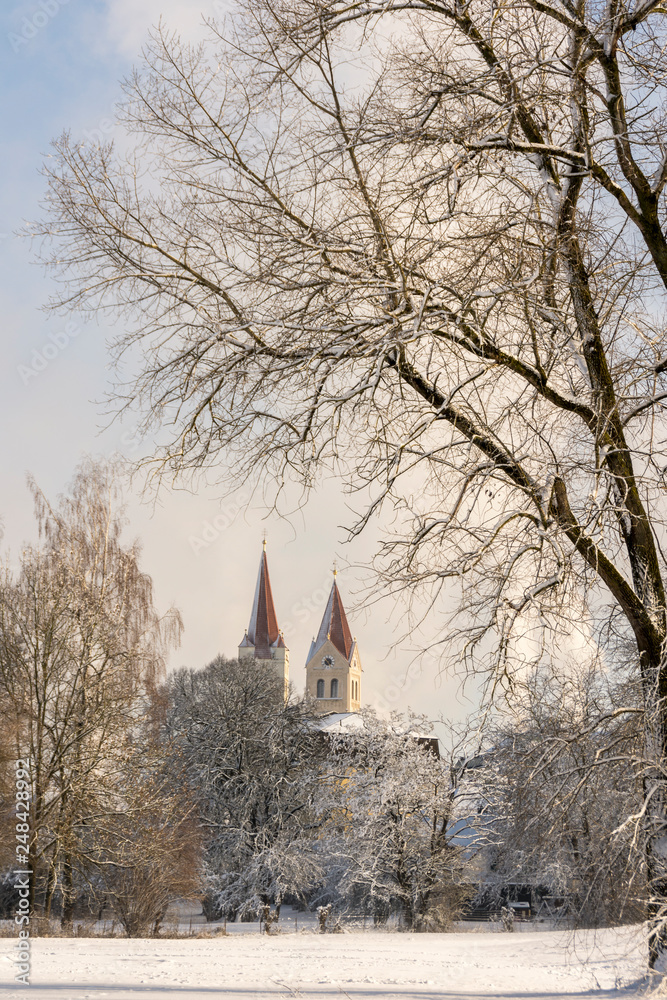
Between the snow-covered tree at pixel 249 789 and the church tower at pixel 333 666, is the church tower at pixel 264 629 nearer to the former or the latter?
the church tower at pixel 333 666

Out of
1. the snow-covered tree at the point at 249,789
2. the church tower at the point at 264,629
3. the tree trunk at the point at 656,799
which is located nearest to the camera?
the tree trunk at the point at 656,799

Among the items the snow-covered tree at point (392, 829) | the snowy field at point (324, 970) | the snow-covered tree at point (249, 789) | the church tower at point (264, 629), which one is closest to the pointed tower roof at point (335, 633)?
the church tower at point (264, 629)

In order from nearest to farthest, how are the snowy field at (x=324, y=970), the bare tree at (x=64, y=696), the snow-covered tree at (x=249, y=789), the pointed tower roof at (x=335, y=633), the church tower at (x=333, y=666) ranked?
the snowy field at (x=324, y=970), the bare tree at (x=64, y=696), the snow-covered tree at (x=249, y=789), the church tower at (x=333, y=666), the pointed tower roof at (x=335, y=633)

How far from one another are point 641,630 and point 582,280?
2397 millimetres

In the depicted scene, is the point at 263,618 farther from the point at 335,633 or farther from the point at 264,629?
the point at 335,633

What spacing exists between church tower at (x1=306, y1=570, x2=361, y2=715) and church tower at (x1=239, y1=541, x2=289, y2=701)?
19.6ft

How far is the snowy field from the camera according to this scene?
6.82 metres

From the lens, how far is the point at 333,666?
80.9m

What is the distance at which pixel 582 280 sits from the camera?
18.9 feet

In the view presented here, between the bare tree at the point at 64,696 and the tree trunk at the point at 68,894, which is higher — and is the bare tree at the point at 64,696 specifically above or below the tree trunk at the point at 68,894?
above

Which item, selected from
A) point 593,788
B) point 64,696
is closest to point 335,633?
point 64,696

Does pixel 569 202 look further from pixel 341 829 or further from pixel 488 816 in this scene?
pixel 341 829

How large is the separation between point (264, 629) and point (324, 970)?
64818 mm

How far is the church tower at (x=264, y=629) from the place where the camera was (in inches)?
2879
